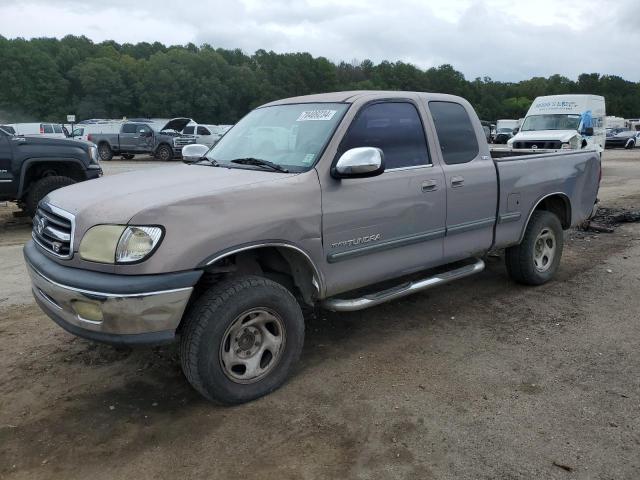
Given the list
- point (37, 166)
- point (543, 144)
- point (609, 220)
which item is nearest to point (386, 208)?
point (609, 220)

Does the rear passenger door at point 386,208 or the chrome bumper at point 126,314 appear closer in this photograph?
the chrome bumper at point 126,314

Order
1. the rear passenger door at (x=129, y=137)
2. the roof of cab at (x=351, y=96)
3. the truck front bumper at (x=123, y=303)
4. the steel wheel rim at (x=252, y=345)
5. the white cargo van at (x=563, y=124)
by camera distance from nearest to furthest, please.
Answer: the truck front bumper at (x=123, y=303)
the steel wheel rim at (x=252, y=345)
the roof of cab at (x=351, y=96)
the white cargo van at (x=563, y=124)
the rear passenger door at (x=129, y=137)

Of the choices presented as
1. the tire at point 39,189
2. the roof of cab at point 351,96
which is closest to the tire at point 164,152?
the tire at point 39,189

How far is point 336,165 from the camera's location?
3.74 m

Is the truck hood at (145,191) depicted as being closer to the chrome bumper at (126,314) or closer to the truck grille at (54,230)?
the truck grille at (54,230)

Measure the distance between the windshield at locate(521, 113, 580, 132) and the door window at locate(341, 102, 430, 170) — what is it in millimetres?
16356

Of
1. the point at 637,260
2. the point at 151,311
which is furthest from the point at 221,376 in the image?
the point at 637,260

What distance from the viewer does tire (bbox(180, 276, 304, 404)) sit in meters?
3.22

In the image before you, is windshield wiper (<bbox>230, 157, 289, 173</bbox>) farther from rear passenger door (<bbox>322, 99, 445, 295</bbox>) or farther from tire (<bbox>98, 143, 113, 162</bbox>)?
tire (<bbox>98, 143, 113, 162</bbox>)

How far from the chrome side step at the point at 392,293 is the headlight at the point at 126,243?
138 cm

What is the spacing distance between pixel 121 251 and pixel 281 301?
1012 mm

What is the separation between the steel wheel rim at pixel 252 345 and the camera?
338 cm

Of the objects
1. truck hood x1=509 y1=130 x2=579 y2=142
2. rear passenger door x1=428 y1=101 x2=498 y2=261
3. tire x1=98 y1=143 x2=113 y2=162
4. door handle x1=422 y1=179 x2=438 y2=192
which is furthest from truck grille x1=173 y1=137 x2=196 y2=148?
door handle x1=422 y1=179 x2=438 y2=192

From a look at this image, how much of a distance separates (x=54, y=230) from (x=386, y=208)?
2.18 meters
